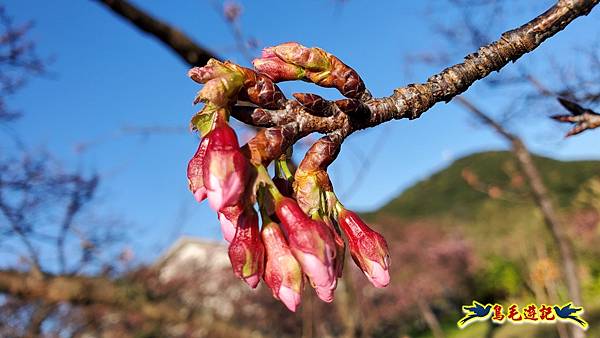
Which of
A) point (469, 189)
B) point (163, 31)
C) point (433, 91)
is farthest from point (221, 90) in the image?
point (469, 189)

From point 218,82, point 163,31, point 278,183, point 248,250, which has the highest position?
point 163,31

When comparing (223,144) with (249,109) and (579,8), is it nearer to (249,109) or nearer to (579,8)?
(249,109)

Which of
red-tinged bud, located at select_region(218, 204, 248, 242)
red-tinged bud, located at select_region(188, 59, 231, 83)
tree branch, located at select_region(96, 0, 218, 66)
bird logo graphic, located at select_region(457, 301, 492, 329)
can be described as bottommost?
bird logo graphic, located at select_region(457, 301, 492, 329)

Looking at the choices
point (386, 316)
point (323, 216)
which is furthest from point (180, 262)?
point (323, 216)

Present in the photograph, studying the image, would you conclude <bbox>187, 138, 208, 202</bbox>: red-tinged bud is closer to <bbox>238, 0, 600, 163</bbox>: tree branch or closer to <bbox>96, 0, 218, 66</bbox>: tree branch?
<bbox>238, 0, 600, 163</bbox>: tree branch

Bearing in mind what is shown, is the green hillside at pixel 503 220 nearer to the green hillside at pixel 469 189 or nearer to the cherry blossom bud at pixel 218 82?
the green hillside at pixel 469 189

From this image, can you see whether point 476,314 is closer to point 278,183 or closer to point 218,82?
point 278,183

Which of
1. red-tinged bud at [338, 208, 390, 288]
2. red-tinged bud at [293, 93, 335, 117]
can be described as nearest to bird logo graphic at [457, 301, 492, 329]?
red-tinged bud at [338, 208, 390, 288]
